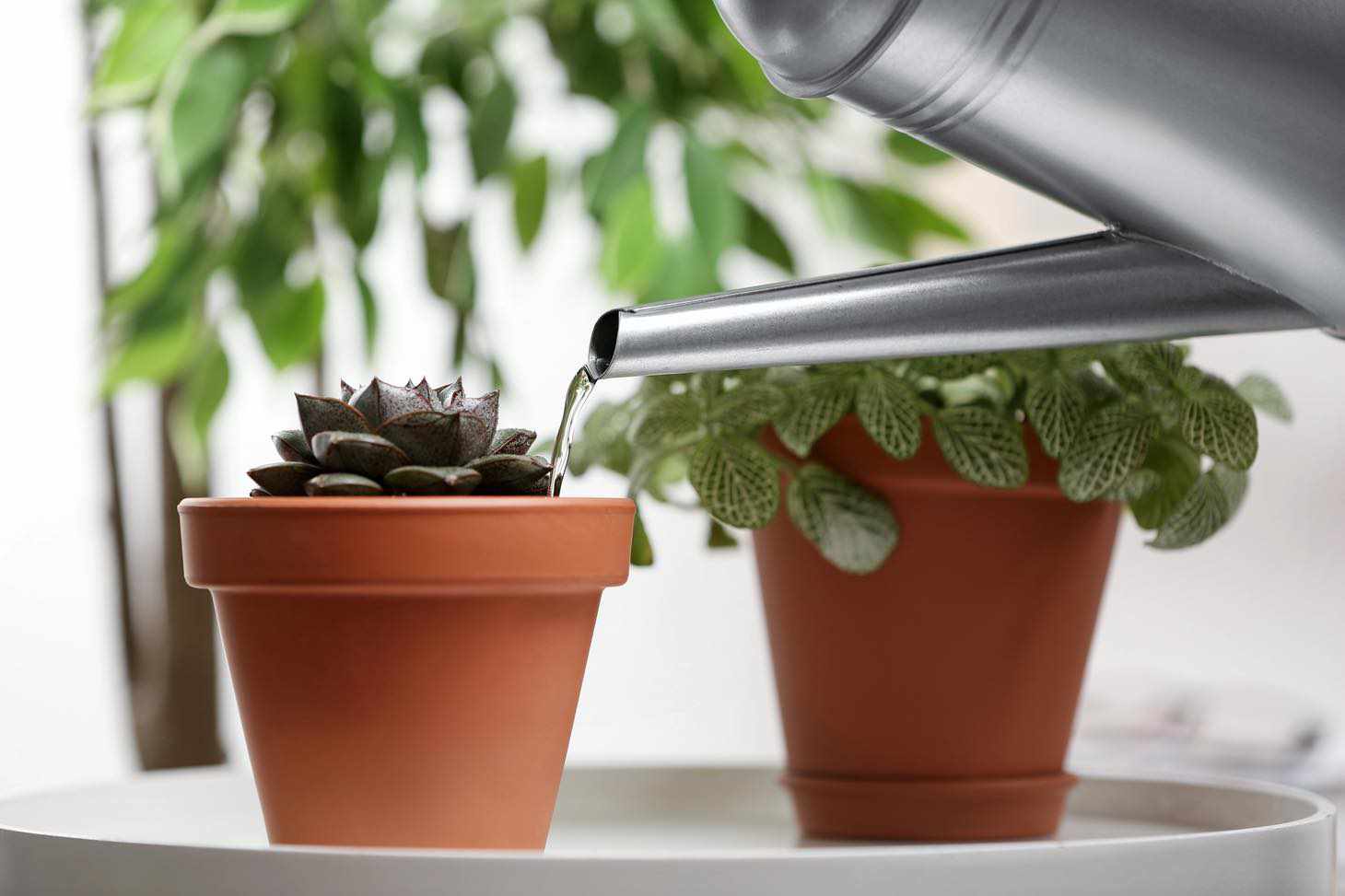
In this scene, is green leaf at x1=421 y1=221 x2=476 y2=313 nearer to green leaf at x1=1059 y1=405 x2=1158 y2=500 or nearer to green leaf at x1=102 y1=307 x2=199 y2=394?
green leaf at x1=102 y1=307 x2=199 y2=394

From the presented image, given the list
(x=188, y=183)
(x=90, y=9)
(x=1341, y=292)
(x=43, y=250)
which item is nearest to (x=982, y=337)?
(x=1341, y=292)

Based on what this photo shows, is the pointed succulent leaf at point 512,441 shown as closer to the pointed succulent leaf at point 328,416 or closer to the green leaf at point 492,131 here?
the pointed succulent leaf at point 328,416

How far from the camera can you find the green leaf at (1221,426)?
0.44 m

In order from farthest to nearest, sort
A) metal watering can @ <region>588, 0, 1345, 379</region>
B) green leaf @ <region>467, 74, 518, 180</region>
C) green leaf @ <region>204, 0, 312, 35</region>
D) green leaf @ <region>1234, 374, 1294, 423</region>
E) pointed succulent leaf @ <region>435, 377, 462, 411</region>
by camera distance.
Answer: green leaf @ <region>467, 74, 518, 180</region>
green leaf @ <region>204, 0, 312, 35</region>
green leaf @ <region>1234, 374, 1294, 423</region>
pointed succulent leaf @ <region>435, 377, 462, 411</region>
metal watering can @ <region>588, 0, 1345, 379</region>

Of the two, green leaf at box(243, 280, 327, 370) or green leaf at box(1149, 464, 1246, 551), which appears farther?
green leaf at box(243, 280, 327, 370)

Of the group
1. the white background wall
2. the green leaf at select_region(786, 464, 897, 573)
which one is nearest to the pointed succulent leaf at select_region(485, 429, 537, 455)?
the green leaf at select_region(786, 464, 897, 573)

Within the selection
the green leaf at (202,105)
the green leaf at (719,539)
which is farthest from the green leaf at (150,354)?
the green leaf at (719,539)

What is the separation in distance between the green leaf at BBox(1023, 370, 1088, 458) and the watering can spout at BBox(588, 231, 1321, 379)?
10 cm

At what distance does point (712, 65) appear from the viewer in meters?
0.84

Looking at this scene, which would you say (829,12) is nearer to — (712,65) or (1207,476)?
(1207,476)

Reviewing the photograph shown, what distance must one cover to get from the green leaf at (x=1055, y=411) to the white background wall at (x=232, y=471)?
888mm

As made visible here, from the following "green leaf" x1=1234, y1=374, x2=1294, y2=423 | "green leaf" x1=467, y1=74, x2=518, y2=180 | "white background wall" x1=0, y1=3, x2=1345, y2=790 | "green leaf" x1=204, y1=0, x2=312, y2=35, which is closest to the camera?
"green leaf" x1=1234, y1=374, x2=1294, y2=423

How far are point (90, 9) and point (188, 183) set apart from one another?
0.25 m

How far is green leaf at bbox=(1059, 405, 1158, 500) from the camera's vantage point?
44cm
